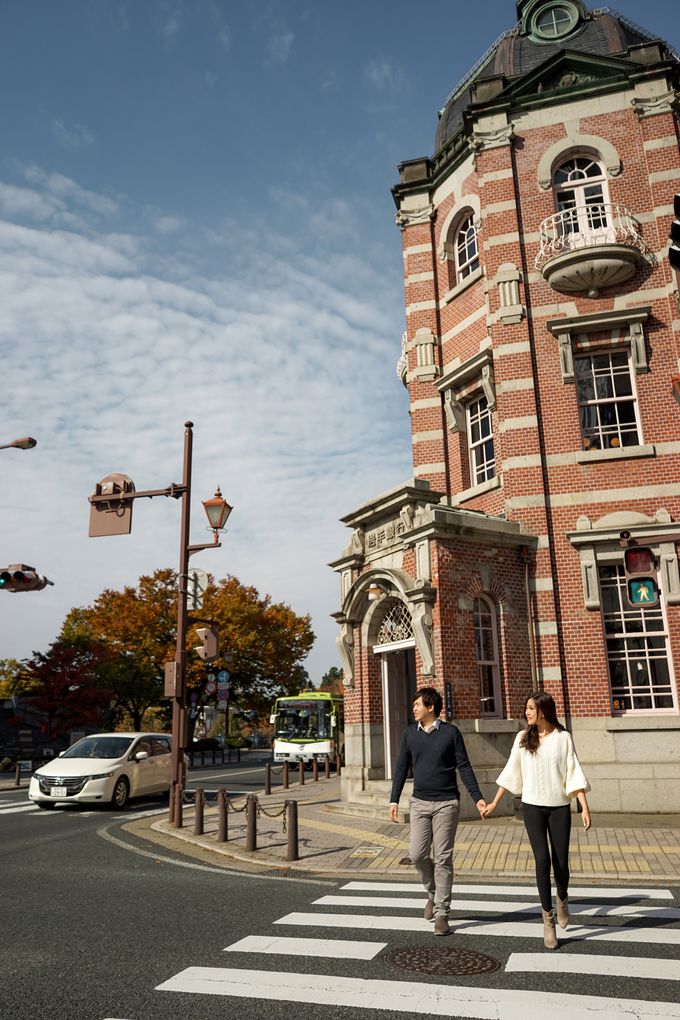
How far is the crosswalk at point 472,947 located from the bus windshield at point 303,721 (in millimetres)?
23177

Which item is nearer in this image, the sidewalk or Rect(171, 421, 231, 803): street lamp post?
the sidewalk

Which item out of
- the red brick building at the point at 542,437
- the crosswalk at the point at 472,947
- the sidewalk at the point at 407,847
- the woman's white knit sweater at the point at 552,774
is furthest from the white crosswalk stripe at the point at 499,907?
the red brick building at the point at 542,437

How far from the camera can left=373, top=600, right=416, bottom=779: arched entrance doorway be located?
15109 mm

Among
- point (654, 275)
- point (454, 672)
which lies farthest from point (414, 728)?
point (654, 275)

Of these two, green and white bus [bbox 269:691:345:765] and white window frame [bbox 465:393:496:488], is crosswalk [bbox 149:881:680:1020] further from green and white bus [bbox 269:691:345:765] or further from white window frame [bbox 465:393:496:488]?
green and white bus [bbox 269:691:345:765]

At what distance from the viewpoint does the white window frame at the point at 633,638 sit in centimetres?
1372

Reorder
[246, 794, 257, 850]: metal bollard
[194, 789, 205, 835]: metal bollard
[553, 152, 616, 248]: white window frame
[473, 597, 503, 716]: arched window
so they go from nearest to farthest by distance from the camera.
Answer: [246, 794, 257, 850]: metal bollard < [194, 789, 205, 835]: metal bollard < [473, 597, 503, 716]: arched window < [553, 152, 616, 248]: white window frame

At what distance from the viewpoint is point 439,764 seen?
247 inches

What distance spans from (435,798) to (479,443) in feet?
37.9

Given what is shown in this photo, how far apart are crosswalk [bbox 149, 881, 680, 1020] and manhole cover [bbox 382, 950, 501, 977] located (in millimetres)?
70

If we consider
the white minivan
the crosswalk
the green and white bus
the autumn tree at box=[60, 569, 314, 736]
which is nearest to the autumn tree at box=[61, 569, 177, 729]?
the autumn tree at box=[60, 569, 314, 736]

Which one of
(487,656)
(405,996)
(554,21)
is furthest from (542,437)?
(405,996)

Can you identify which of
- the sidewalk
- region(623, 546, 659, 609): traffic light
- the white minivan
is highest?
region(623, 546, 659, 609): traffic light

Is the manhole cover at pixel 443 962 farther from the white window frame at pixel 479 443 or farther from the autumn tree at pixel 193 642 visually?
the autumn tree at pixel 193 642
